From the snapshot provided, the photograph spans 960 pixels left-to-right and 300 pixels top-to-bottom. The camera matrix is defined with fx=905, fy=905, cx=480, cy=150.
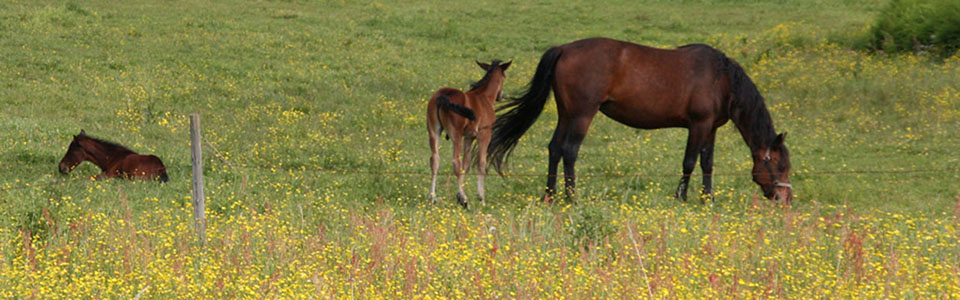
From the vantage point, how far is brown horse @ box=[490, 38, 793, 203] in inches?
396

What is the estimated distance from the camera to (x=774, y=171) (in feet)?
32.4

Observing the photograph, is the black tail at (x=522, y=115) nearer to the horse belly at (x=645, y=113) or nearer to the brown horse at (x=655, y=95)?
the brown horse at (x=655, y=95)

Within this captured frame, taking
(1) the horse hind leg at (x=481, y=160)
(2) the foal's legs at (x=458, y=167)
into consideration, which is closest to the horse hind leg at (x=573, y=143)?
(1) the horse hind leg at (x=481, y=160)

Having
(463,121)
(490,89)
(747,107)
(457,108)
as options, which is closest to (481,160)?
(463,121)

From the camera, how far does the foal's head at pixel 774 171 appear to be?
983cm

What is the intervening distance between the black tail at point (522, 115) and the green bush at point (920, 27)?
43.1 feet

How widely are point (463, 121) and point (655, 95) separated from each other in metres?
2.25

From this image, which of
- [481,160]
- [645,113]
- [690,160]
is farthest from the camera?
[645,113]

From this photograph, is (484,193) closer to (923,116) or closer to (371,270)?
(371,270)

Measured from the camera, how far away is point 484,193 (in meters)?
10.5

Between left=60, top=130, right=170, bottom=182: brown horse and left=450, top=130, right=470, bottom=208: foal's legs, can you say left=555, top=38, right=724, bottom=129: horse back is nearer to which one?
left=450, top=130, right=470, bottom=208: foal's legs

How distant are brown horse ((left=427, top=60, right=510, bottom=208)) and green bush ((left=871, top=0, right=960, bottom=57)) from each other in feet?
44.3

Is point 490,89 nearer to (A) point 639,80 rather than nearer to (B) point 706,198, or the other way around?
(A) point 639,80

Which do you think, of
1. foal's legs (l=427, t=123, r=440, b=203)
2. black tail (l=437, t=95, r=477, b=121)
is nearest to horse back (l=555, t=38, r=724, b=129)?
black tail (l=437, t=95, r=477, b=121)
